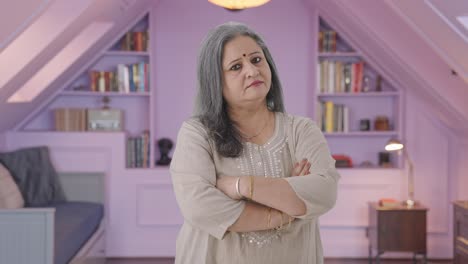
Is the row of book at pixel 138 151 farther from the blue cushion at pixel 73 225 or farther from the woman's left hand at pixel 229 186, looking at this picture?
the woman's left hand at pixel 229 186

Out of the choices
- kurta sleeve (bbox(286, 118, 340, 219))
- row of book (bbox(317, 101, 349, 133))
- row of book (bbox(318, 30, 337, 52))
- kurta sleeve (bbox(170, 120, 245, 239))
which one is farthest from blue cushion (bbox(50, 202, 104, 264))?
row of book (bbox(318, 30, 337, 52))

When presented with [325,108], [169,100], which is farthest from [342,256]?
[169,100]

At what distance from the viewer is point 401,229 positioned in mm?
4508

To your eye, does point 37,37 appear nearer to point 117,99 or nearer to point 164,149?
point 117,99

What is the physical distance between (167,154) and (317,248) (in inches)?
160

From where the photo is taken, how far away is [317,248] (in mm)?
1467

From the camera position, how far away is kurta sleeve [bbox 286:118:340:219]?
4.77ft

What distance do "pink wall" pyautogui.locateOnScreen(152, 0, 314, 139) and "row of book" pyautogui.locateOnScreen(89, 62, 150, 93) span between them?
0.77 feet

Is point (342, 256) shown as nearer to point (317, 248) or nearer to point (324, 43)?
point (324, 43)

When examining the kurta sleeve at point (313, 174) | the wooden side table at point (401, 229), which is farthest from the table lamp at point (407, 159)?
the kurta sleeve at point (313, 174)

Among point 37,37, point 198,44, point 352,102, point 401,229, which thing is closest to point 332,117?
point 352,102

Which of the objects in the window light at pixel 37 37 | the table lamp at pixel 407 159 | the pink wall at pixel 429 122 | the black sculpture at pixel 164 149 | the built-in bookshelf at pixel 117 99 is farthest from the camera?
the black sculpture at pixel 164 149

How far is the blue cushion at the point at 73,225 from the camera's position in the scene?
3.57 meters

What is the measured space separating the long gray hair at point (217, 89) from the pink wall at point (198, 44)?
3.99 m
